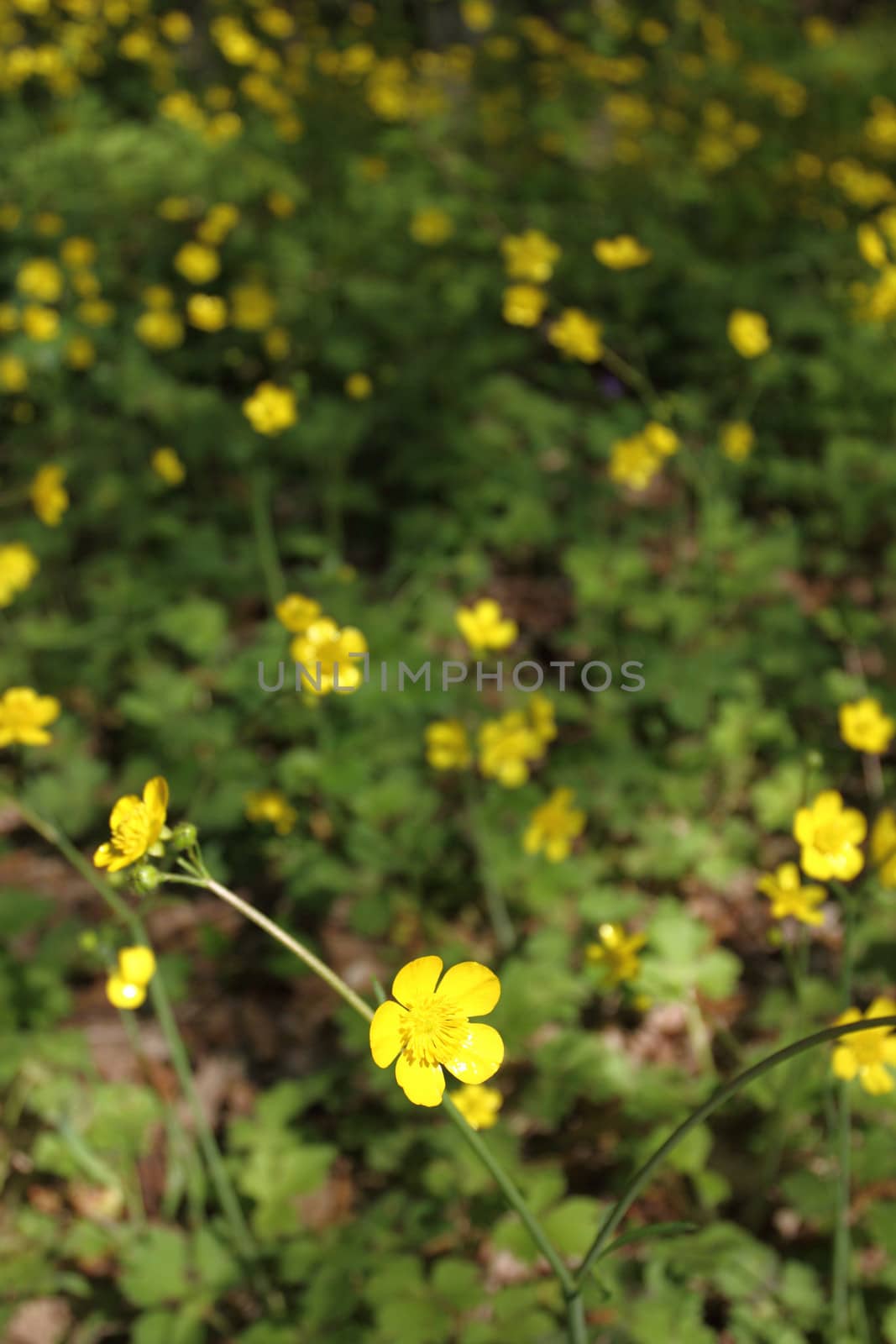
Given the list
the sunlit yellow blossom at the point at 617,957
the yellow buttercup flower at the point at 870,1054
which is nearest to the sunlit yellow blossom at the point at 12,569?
the sunlit yellow blossom at the point at 617,957

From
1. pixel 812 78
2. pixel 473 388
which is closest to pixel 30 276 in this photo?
pixel 473 388

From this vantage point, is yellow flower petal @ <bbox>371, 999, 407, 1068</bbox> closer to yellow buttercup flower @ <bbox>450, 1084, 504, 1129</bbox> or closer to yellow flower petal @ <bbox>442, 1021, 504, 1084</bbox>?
yellow flower petal @ <bbox>442, 1021, 504, 1084</bbox>

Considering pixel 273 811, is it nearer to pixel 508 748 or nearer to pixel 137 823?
pixel 508 748

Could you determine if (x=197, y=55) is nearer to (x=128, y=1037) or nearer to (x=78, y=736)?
(x=78, y=736)

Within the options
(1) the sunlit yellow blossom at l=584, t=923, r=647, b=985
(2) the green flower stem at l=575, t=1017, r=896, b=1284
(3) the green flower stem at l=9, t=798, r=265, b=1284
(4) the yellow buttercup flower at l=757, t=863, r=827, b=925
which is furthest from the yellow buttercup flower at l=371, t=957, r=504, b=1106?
(4) the yellow buttercup flower at l=757, t=863, r=827, b=925

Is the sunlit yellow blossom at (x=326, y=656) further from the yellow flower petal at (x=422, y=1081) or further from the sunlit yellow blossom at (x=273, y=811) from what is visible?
the yellow flower petal at (x=422, y=1081)

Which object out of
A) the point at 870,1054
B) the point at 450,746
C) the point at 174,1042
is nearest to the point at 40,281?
the point at 450,746
